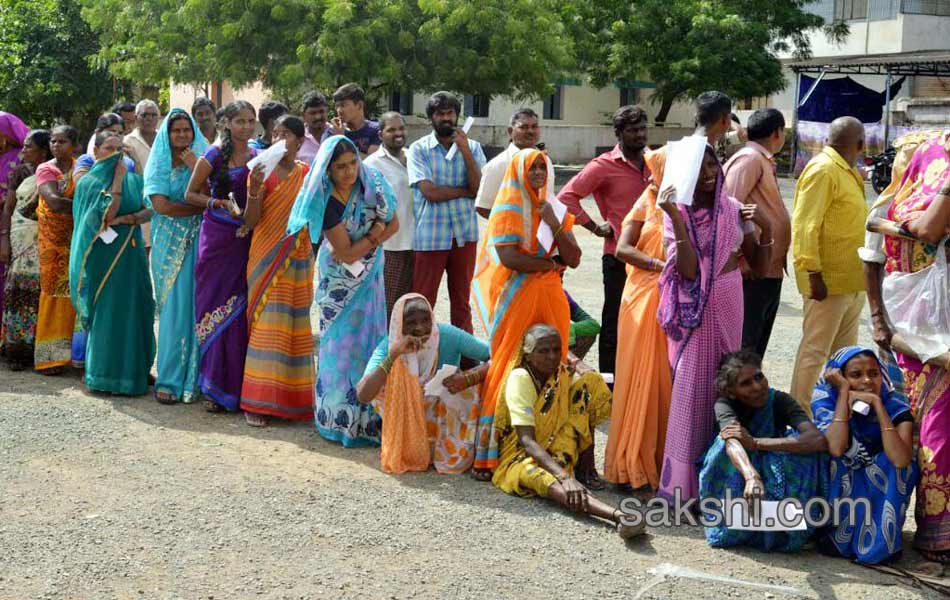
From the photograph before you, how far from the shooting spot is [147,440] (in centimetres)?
659

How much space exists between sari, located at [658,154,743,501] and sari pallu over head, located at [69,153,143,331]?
382 centimetres

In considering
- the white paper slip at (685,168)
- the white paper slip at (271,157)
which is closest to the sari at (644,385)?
the white paper slip at (685,168)

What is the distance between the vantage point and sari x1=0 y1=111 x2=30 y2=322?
8.37 metres

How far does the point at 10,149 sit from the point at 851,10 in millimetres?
33811

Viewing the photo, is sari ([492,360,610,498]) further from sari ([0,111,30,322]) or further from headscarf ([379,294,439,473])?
sari ([0,111,30,322])

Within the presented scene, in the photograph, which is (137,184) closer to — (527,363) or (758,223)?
(527,363)

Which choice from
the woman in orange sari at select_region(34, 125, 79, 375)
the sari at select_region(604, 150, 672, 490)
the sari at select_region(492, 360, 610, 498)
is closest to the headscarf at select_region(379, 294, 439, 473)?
the sari at select_region(492, 360, 610, 498)

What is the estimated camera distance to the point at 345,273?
21.8 feet

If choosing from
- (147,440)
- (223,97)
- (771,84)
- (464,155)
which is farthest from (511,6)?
(147,440)

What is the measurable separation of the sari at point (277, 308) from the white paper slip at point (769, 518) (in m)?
2.97

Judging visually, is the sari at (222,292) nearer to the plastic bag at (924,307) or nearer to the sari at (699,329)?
the sari at (699,329)

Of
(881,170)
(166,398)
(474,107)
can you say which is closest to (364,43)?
(881,170)

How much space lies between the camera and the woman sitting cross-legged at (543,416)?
5625 millimetres

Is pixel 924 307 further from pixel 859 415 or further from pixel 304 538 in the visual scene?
pixel 304 538
